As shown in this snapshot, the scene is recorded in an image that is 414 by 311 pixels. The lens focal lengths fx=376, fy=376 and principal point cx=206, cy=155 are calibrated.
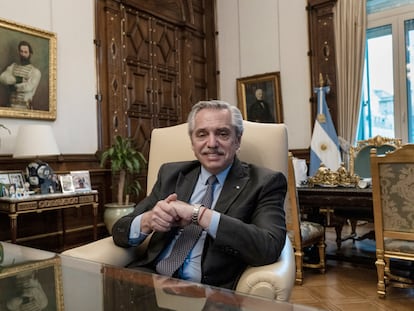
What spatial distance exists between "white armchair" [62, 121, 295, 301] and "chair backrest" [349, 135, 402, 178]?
247cm

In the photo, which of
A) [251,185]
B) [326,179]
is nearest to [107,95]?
[326,179]

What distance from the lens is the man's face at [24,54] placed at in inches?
153

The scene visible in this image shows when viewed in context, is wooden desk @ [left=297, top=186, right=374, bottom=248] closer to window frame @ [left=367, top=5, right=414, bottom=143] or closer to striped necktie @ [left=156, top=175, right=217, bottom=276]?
striped necktie @ [left=156, top=175, right=217, bottom=276]

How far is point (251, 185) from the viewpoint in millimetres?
1516

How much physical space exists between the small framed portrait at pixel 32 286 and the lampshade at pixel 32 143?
2095 mm

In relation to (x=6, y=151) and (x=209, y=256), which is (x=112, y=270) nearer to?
(x=209, y=256)

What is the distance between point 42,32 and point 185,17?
2536 millimetres

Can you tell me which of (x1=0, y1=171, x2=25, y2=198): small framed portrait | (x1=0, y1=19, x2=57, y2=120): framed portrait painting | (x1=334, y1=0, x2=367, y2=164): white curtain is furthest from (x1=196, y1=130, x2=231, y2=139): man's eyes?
(x1=334, y1=0, x2=367, y2=164): white curtain

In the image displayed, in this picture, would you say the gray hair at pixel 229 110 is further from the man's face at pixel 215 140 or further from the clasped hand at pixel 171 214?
the clasped hand at pixel 171 214

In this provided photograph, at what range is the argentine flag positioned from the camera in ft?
15.9

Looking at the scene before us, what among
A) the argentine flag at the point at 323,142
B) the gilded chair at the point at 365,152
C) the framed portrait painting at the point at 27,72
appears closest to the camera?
the framed portrait painting at the point at 27,72

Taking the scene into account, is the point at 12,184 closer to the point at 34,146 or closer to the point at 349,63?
the point at 34,146

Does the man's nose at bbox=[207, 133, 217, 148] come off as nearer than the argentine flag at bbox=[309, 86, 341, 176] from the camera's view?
Yes

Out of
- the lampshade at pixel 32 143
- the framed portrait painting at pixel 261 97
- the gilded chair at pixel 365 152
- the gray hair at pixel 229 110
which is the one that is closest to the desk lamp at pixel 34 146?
the lampshade at pixel 32 143
